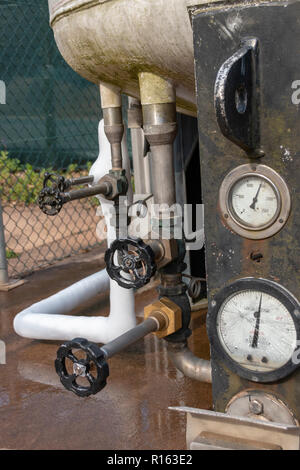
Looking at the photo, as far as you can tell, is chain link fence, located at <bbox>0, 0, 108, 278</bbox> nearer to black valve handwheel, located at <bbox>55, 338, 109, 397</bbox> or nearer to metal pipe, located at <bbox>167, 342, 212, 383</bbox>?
metal pipe, located at <bbox>167, 342, 212, 383</bbox>

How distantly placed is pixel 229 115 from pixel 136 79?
1.87 ft

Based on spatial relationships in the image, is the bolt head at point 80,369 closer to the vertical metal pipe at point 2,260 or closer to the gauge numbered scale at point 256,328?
the gauge numbered scale at point 256,328

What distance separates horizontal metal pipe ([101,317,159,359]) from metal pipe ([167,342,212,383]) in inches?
7.1

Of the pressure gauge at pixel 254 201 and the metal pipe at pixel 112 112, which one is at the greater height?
the metal pipe at pixel 112 112

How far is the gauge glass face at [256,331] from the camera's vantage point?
138cm

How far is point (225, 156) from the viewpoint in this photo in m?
1.38

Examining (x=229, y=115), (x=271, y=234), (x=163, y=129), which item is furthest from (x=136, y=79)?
(x=271, y=234)

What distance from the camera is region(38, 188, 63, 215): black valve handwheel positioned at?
1.78 m

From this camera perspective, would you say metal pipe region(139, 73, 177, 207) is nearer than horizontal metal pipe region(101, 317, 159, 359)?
No

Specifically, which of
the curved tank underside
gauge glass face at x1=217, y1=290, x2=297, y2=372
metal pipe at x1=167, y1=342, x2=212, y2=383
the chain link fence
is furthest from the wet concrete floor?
the chain link fence

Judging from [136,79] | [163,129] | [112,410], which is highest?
[136,79]

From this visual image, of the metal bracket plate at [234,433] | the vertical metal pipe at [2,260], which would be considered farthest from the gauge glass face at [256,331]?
the vertical metal pipe at [2,260]

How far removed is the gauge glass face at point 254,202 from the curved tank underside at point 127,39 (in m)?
0.37

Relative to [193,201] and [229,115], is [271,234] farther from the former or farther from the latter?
[193,201]
